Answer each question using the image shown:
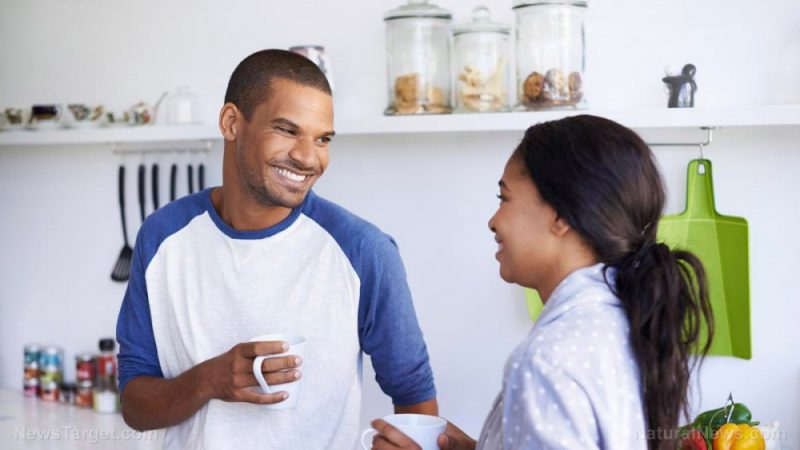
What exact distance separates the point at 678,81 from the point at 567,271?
949mm

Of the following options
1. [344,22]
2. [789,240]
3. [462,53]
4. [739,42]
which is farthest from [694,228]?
[344,22]

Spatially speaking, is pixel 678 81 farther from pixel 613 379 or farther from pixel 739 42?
pixel 613 379

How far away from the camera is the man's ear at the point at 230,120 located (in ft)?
4.78

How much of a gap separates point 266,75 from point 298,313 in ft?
1.06

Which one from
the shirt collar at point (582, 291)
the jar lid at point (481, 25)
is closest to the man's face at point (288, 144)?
the shirt collar at point (582, 291)

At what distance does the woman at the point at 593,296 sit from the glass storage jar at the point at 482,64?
0.92 m

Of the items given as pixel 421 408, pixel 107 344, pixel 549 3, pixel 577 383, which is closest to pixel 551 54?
pixel 549 3

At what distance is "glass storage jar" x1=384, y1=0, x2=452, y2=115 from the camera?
199cm

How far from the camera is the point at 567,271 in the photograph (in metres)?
0.99

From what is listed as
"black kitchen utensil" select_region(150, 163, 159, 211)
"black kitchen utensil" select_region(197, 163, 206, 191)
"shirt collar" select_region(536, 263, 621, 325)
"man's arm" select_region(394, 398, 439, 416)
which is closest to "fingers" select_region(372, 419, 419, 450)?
"shirt collar" select_region(536, 263, 621, 325)

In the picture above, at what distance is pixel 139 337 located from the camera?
4.85 feet

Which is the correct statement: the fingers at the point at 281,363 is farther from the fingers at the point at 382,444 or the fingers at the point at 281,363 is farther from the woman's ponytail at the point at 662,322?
the woman's ponytail at the point at 662,322

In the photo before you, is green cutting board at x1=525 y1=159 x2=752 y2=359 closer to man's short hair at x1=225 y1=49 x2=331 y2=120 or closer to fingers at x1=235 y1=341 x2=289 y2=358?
man's short hair at x1=225 y1=49 x2=331 y2=120

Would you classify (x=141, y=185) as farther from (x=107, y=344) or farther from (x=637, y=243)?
(x=637, y=243)
